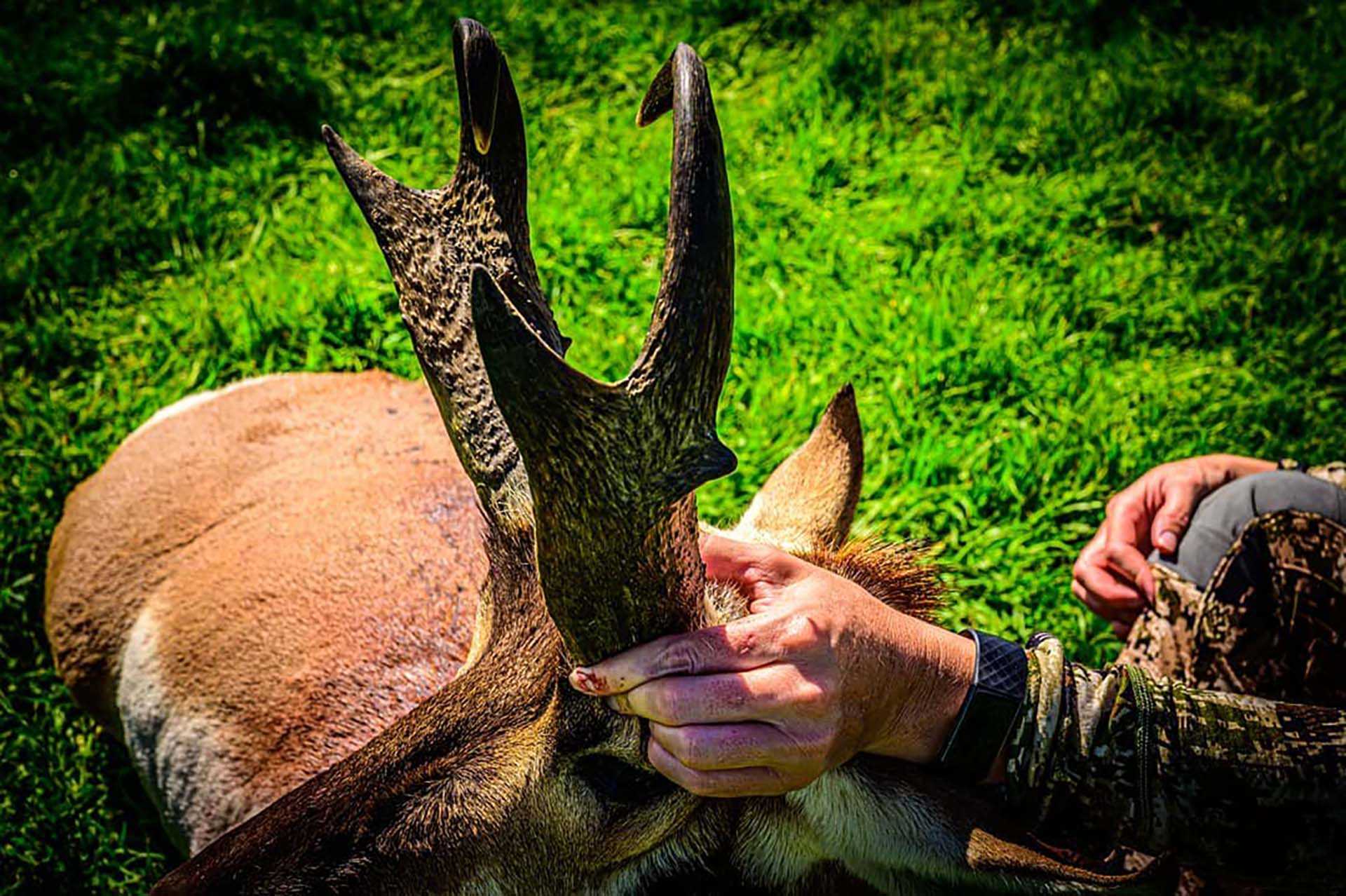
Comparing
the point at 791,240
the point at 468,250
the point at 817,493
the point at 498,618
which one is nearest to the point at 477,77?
the point at 468,250

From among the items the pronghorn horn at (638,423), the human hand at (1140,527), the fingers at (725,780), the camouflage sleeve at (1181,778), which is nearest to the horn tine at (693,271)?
the pronghorn horn at (638,423)

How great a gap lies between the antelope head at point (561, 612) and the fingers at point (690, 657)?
0.05m

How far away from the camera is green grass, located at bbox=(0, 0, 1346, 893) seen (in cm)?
483

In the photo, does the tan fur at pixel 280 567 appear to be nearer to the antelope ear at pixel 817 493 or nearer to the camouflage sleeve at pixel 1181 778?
the antelope ear at pixel 817 493

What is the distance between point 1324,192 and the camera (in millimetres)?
5887

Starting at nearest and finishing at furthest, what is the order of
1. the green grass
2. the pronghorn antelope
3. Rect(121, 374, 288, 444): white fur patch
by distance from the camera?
the pronghorn antelope → Rect(121, 374, 288, 444): white fur patch → the green grass

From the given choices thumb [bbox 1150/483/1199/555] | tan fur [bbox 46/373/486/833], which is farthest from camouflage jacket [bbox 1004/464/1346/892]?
tan fur [bbox 46/373/486/833]

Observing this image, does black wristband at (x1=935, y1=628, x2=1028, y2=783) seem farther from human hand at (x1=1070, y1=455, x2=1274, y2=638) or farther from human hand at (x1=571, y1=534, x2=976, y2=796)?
human hand at (x1=1070, y1=455, x2=1274, y2=638)

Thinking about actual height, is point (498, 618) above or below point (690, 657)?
below

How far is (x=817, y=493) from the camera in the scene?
2.97 metres

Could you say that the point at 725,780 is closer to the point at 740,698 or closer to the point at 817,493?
the point at 740,698

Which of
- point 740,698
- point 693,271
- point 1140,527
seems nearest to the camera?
point 693,271

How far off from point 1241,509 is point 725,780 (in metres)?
2.19

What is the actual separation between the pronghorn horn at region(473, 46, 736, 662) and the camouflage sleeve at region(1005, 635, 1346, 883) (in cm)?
90
